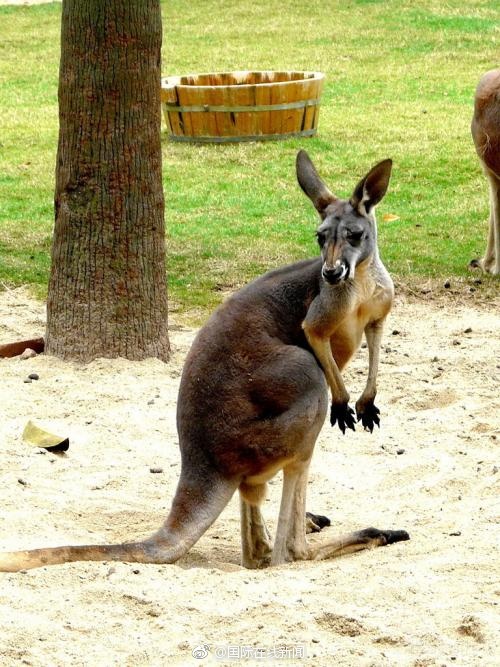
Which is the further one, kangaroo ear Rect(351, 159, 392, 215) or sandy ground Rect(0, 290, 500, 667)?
kangaroo ear Rect(351, 159, 392, 215)

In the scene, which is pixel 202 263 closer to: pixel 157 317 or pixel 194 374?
pixel 157 317

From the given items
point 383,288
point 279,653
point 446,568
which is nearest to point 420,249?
point 383,288

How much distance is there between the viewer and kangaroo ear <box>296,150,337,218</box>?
14.8 ft

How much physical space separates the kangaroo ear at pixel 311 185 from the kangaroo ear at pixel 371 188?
0.17 meters

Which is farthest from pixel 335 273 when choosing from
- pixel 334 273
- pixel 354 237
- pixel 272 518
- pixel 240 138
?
pixel 240 138

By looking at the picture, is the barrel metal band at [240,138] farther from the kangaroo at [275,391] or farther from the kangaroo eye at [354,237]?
the kangaroo eye at [354,237]

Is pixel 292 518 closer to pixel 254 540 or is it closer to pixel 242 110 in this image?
pixel 254 540

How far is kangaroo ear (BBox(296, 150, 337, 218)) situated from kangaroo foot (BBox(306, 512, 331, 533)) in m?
1.24

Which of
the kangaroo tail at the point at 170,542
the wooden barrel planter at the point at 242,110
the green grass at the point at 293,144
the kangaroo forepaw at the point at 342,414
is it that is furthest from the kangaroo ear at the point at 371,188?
the wooden barrel planter at the point at 242,110

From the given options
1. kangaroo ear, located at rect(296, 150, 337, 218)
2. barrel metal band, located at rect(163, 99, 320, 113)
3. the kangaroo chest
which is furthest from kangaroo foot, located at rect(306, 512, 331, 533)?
barrel metal band, located at rect(163, 99, 320, 113)

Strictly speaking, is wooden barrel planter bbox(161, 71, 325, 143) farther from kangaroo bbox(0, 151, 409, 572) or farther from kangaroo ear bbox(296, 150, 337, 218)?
kangaroo bbox(0, 151, 409, 572)

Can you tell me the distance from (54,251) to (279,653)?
373 cm

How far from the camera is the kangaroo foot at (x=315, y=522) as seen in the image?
15.5ft

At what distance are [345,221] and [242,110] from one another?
8654 millimetres
